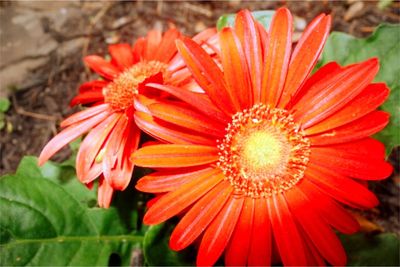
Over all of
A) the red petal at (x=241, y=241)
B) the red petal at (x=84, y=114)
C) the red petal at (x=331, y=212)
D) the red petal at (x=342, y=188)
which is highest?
the red petal at (x=84, y=114)

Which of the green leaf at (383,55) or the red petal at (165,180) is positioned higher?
the green leaf at (383,55)


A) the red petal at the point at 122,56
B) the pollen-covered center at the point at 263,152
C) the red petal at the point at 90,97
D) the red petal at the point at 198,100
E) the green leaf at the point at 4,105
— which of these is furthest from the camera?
the green leaf at the point at 4,105

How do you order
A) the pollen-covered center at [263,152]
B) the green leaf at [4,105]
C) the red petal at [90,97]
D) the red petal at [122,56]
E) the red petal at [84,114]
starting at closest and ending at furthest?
the pollen-covered center at [263,152] < the red petal at [84,114] < the red petal at [90,97] < the red petal at [122,56] < the green leaf at [4,105]

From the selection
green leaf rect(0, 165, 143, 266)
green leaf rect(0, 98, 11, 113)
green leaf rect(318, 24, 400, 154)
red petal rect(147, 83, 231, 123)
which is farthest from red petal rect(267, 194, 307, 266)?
green leaf rect(0, 98, 11, 113)

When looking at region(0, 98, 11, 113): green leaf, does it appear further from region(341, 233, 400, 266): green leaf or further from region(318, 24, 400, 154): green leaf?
region(341, 233, 400, 266): green leaf

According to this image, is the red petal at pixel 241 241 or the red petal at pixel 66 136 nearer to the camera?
the red petal at pixel 241 241

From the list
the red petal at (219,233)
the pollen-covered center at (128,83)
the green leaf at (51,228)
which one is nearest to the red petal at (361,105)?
the red petal at (219,233)

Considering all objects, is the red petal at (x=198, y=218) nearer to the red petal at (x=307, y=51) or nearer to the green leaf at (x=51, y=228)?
the red petal at (x=307, y=51)
